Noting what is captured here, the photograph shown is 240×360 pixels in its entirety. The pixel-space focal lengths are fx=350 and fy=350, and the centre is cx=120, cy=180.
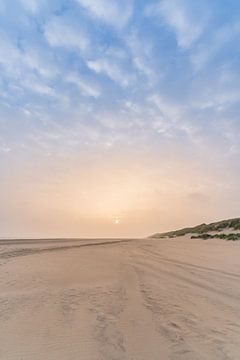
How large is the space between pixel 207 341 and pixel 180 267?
726 centimetres

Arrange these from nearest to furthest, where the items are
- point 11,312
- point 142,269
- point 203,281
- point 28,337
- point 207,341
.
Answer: point 207,341, point 28,337, point 11,312, point 203,281, point 142,269

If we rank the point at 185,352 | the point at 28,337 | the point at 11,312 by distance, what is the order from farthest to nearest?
the point at 11,312 → the point at 28,337 → the point at 185,352

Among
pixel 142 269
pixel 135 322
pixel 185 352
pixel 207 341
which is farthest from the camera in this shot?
pixel 142 269

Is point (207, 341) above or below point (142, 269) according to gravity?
below

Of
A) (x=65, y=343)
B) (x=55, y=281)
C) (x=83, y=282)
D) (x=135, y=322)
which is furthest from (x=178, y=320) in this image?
(x=55, y=281)

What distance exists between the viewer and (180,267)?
38.6 feet

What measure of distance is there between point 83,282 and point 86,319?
348 centimetres

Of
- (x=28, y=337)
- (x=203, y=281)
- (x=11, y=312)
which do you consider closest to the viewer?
(x=28, y=337)

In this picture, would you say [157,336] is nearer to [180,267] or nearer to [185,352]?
[185,352]

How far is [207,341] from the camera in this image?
461cm

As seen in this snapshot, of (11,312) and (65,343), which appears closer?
(65,343)

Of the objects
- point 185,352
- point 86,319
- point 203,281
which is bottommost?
point 185,352

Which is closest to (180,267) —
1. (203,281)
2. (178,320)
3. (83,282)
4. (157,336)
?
(203,281)

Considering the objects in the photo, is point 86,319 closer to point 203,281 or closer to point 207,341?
point 207,341
